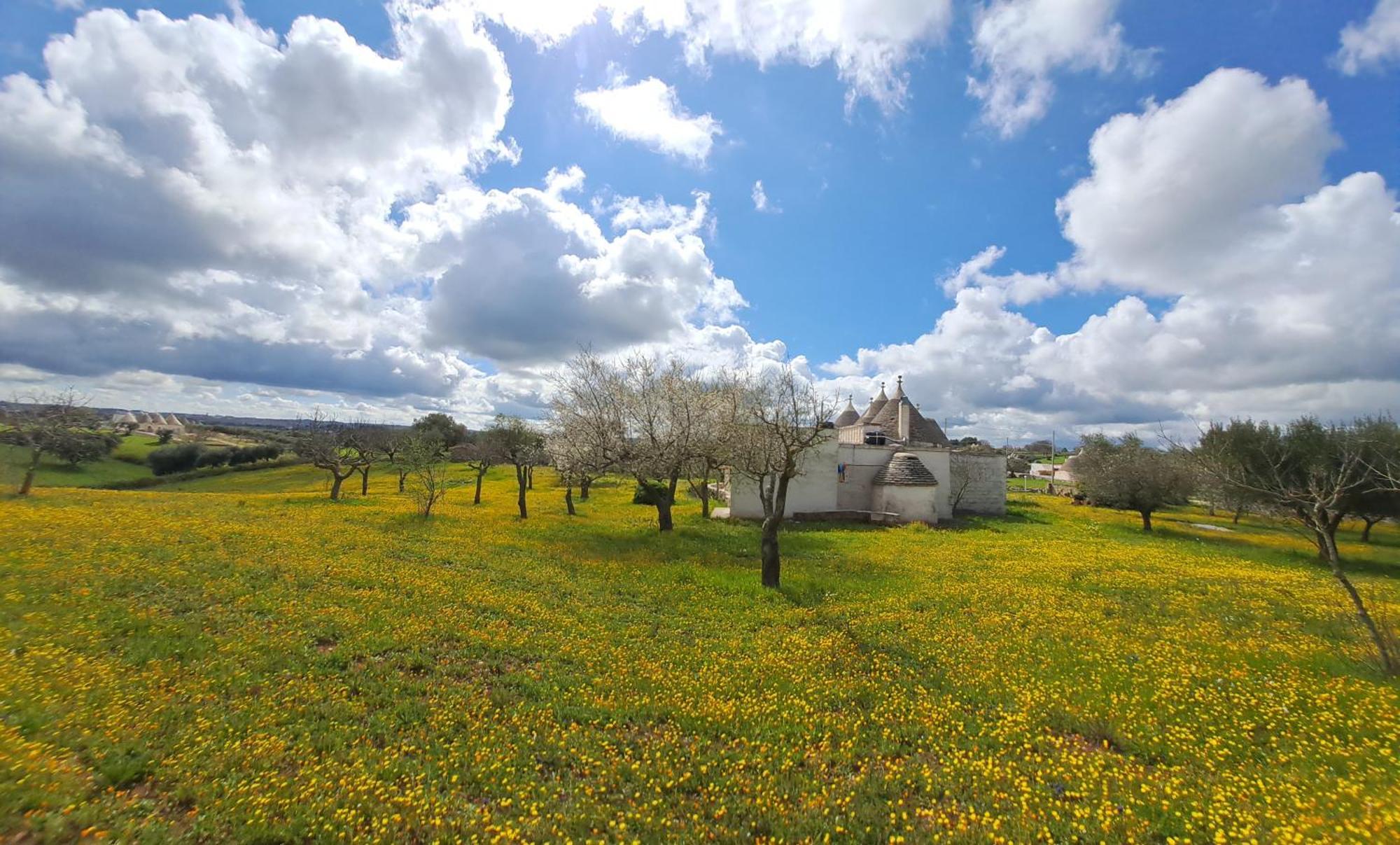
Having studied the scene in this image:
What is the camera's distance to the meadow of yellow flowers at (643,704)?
515cm

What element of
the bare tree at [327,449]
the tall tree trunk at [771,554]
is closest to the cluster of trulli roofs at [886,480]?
the tall tree trunk at [771,554]

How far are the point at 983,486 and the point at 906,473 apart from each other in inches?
502

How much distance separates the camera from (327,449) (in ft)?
109

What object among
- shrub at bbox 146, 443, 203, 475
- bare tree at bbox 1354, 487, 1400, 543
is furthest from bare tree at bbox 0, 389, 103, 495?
bare tree at bbox 1354, 487, 1400, 543

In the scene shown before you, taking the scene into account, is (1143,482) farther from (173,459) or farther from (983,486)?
(173,459)

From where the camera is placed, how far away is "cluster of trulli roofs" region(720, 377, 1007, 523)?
30.5 m

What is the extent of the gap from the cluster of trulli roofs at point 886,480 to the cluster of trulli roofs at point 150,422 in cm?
10273

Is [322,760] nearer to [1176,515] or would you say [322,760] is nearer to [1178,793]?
[1178,793]

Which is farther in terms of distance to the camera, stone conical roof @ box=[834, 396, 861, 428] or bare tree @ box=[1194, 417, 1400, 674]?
stone conical roof @ box=[834, 396, 861, 428]

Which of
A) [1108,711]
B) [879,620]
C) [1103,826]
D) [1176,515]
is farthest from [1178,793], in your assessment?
[1176,515]

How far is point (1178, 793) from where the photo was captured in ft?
18.8

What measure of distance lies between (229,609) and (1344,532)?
57974 millimetres

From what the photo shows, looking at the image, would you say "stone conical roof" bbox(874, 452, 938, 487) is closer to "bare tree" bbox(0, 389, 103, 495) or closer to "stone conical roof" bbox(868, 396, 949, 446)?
"stone conical roof" bbox(868, 396, 949, 446)

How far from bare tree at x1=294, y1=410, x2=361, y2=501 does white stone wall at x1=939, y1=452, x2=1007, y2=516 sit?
138 ft
